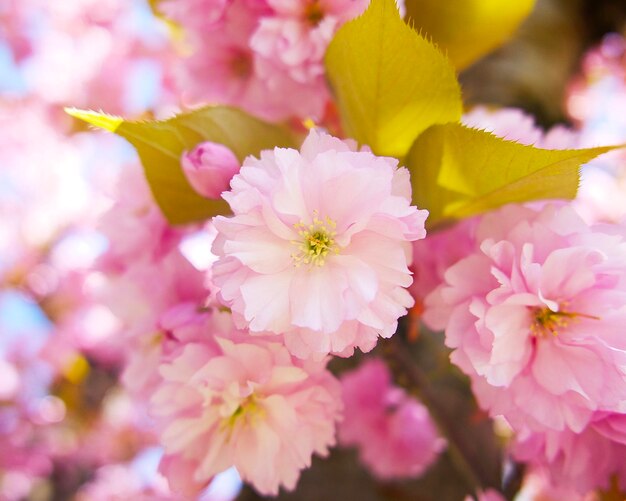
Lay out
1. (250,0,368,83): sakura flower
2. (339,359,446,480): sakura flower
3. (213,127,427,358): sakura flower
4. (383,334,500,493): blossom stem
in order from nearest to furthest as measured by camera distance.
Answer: (213,127,427,358): sakura flower → (250,0,368,83): sakura flower → (383,334,500,493): blossom stem → (339,359,446,480): sakura flower

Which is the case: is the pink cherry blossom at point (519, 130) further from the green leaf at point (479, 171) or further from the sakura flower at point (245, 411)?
the sakura flower at point (245, 411)

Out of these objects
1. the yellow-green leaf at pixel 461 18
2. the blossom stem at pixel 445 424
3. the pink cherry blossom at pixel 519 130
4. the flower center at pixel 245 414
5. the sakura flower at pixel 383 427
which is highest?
the yellow-green leaf at pixel 461 18

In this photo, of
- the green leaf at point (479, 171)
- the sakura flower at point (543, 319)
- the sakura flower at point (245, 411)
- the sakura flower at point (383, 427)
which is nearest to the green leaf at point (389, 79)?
the green leaf at point (479, 171)

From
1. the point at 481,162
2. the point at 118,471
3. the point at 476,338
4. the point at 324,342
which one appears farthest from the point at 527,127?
the point at 118,471

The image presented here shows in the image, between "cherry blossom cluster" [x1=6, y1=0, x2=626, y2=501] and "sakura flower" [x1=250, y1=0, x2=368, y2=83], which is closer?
"cherry blossom cluster" [x1=6, y1=0, x2=626, y2=501]

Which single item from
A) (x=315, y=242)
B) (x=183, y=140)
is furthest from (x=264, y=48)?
(x=315, y=242)

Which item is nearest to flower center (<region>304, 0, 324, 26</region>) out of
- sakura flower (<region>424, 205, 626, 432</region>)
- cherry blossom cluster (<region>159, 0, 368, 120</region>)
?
cherry blossom cluster (<region>159, 0, 368, 120</region>)

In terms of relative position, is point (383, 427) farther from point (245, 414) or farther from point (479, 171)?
point (479, 171)

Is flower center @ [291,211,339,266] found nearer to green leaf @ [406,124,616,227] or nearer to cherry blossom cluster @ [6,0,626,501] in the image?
cherry blossom cluster @ [6,0,626,501]

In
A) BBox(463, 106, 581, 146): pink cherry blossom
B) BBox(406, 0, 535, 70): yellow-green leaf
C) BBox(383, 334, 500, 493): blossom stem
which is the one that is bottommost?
BBox(383, 334, 500, 493): blossom stem
